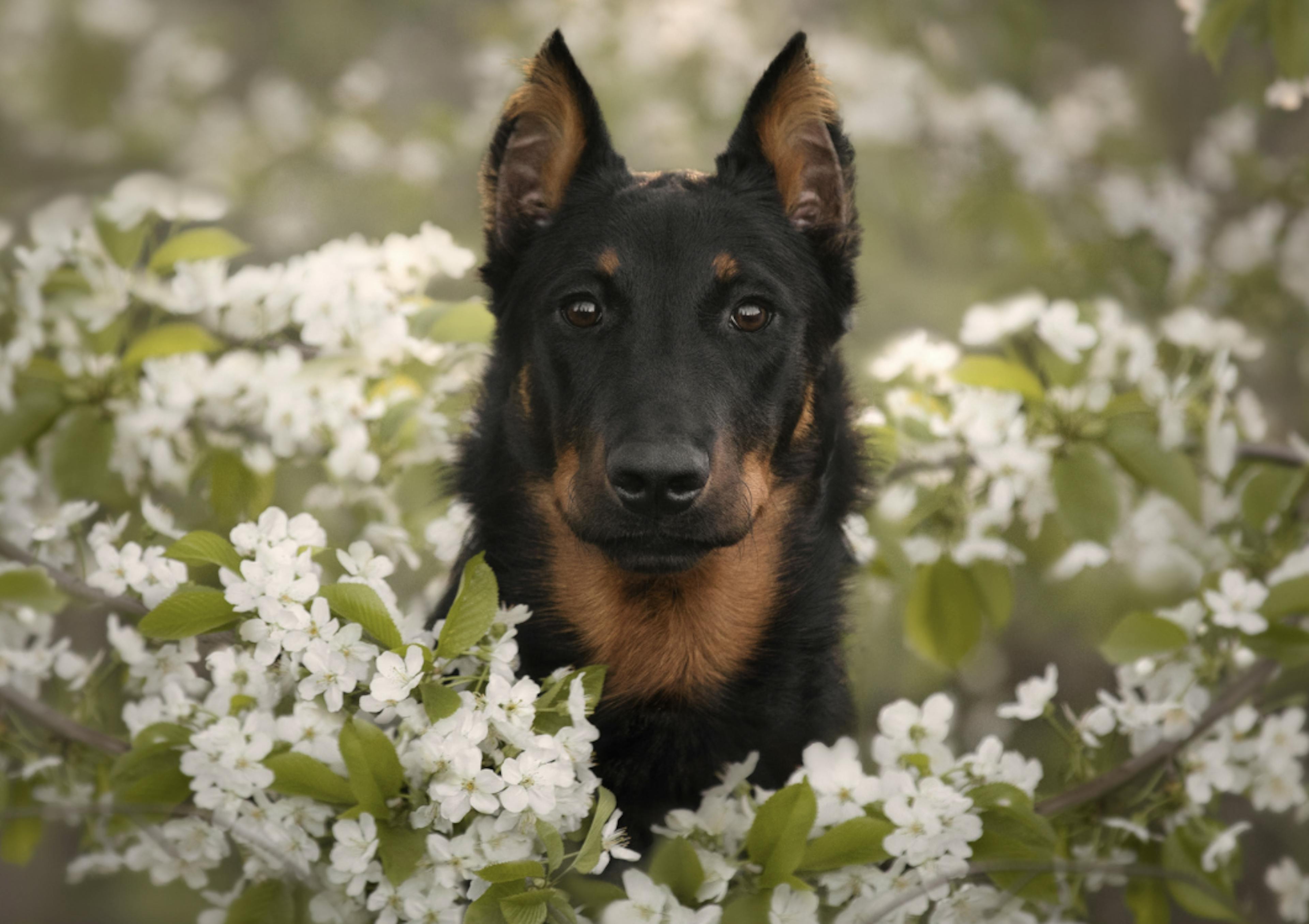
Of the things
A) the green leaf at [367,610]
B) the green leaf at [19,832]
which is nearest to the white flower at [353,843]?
the green leaf at [367,610]

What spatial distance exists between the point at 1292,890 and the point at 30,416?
380 centimetres

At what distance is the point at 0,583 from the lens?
8.29 ft

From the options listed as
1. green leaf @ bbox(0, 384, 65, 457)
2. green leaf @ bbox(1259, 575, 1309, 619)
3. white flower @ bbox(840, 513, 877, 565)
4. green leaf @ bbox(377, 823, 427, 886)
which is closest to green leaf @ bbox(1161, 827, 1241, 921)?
green leaf @ bbox(1259, 575, 1309, 619)

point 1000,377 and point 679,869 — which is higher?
point 1000,377

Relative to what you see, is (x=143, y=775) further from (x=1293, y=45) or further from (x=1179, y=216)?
(x=1179, y=216)

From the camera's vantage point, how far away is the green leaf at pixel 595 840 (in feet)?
7.56

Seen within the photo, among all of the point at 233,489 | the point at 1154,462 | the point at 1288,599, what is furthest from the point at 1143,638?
the point at 233,489

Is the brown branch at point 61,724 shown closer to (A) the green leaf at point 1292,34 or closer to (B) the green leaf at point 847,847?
(B) the green leaf at point 847,847

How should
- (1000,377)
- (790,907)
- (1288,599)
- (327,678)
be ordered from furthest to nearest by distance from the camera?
(1000,377) < (1288,599) < (790,907) < (327,678)

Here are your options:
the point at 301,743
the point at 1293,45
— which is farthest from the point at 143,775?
the point at 1293,45

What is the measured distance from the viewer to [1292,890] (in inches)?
133

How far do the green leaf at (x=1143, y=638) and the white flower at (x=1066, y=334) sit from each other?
862 mm

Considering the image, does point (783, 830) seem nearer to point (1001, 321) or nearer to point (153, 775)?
point (153, 775)

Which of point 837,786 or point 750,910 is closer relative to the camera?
point 750,910
